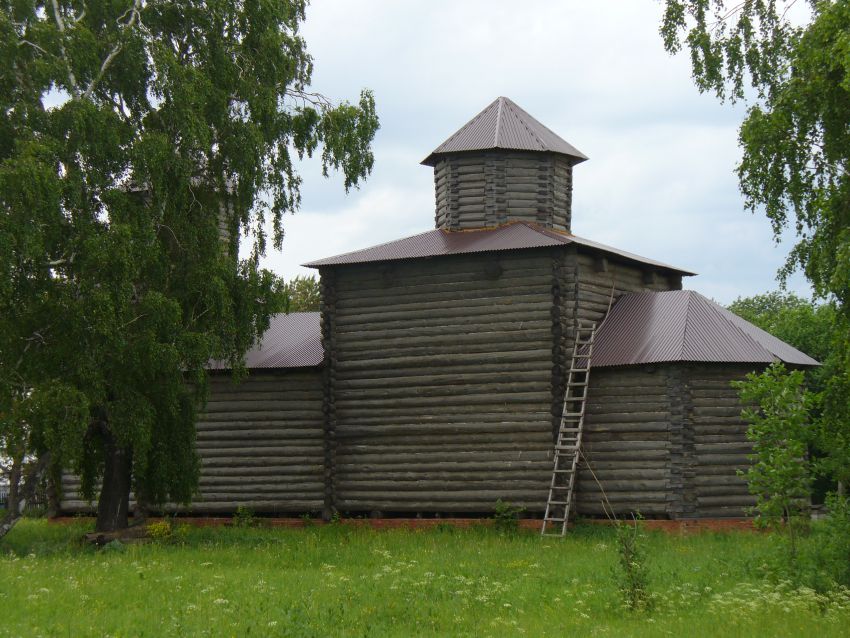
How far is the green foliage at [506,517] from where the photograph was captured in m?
21.5

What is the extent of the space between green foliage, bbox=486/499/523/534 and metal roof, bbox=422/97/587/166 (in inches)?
353

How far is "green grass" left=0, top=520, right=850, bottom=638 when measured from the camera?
11.1 m

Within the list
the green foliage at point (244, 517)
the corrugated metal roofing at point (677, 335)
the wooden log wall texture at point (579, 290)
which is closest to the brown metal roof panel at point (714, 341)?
the corrugated metal roofing at point (677, 335)

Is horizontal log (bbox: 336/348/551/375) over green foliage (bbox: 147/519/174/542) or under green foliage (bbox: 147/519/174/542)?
over

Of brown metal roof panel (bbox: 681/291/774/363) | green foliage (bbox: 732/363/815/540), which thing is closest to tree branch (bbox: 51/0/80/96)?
green foliage (bbox: 732/363/815/540)

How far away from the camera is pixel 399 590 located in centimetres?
1357

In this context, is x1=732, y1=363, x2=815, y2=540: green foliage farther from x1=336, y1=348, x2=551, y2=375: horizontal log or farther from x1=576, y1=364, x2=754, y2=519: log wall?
x1=336, y1=348, x2=551, y2=375: horizontal log

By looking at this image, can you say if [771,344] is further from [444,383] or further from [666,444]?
[444,383]

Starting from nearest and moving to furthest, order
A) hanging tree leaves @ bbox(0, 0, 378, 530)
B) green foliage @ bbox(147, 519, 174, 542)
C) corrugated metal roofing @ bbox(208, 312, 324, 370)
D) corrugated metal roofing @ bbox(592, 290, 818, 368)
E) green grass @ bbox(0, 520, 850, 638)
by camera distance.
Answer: green grass @ bbox(0, 520, 850, 638), hanging tree leaves @ bbox(0, 0, 378, 530), green foliage @ bbox(147, 519, 174, 542), corrugated metal roofing @ bbox(592, 290, 818, 368), corrugated metal roofing @ bbox(208, 312, 324, 370)

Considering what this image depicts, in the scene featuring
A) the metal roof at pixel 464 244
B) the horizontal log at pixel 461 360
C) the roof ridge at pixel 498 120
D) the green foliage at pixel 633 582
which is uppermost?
the roof ridge at pixel 498 120

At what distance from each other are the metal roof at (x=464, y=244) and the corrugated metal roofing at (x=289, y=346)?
7.82ft

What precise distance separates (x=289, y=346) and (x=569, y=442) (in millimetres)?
7936

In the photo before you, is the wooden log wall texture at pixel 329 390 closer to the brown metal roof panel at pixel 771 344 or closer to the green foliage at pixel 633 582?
the brown metal roof panel at pixel 771 344

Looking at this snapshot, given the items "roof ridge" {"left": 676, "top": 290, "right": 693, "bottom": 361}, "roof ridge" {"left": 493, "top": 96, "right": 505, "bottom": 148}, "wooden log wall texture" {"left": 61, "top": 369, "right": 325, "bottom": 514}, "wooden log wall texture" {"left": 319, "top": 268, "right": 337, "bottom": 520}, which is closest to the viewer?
"roof ridge" {"left": 676, "top": 290, "right": 693, "bottom": 361}
